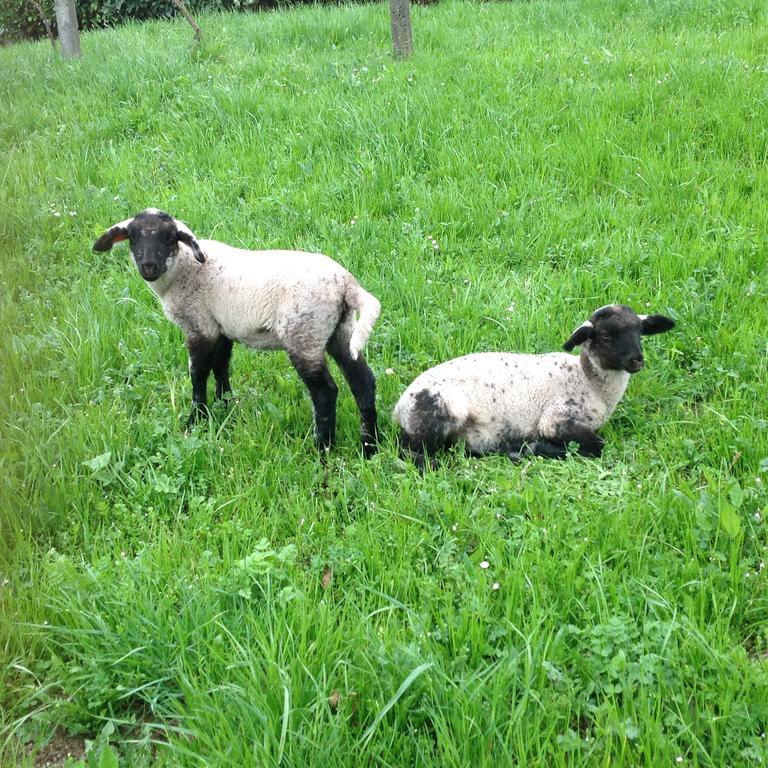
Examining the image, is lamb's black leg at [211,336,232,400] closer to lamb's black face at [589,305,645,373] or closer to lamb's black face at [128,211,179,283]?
lamb's black face at [128,211,179,283]

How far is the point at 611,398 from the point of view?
4.55m

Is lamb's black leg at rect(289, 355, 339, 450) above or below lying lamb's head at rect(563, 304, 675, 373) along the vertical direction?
below

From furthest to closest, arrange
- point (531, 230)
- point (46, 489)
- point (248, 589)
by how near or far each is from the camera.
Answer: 1. point (531, 230)
2. point (46, 489)
3. point (248, 589)

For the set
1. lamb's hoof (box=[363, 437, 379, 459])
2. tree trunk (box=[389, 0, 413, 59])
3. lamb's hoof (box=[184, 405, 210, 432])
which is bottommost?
lamb's hoof (box=[363, 437, 379, 459])

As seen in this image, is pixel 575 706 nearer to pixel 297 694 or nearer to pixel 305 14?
pixel 297 694

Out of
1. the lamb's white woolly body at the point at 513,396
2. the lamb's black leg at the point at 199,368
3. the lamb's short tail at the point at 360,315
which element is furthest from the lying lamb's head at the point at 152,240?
the lamb's white woolly body at the point at 513,396

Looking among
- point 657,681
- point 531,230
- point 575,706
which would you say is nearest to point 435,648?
point 575,706

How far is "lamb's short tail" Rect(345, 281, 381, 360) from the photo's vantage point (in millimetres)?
4277

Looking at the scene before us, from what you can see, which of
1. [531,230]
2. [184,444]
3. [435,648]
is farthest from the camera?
[531,230]

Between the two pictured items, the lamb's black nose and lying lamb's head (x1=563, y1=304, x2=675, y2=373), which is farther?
the lamb's black nose

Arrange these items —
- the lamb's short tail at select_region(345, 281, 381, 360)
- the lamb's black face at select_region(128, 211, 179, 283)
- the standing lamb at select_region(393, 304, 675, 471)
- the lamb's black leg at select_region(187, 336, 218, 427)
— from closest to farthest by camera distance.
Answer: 1. the lamb's short tail at select_region(345, 281, 381, 360)
2. the standing lamb at select_region(393, 304, 675, 471)
3. the lamb's black face at select_region(128, 211, 179, 283)
4. the lamb's black leg at select_region(187, 336, 218, 427)

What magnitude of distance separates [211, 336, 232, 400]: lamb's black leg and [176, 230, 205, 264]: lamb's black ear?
1.71ft

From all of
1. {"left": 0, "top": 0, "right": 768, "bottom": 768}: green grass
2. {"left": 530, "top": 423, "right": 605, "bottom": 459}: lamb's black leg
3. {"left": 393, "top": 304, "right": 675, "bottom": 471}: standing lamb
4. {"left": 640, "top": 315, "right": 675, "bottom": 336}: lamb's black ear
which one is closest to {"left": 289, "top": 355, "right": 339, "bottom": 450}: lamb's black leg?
{"left": 0, "top": 0, "right": 768, "bottom": 768}: green grass

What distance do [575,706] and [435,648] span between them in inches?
21.1
